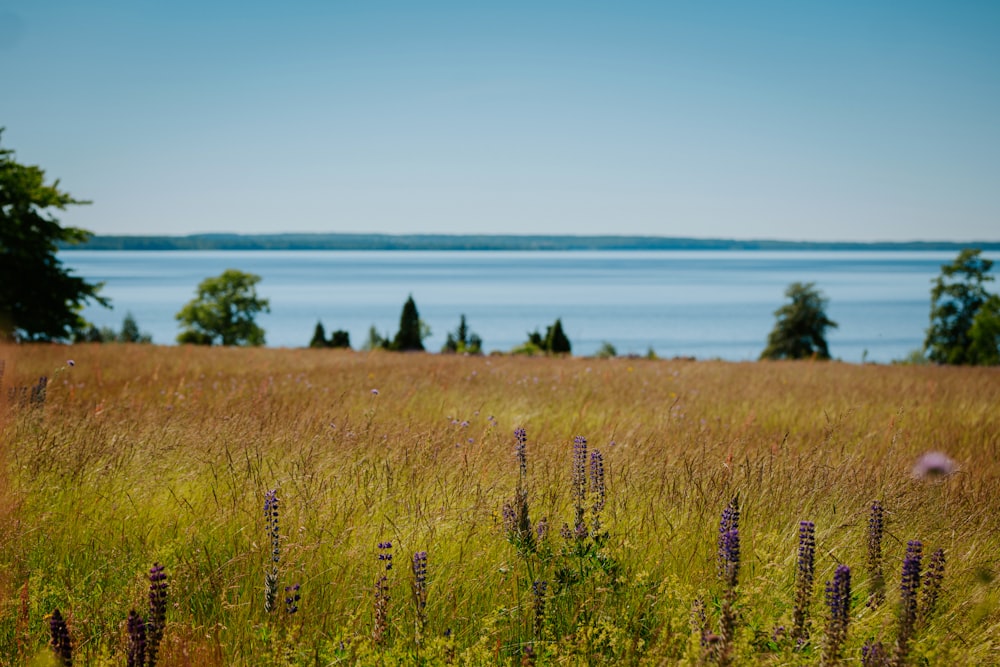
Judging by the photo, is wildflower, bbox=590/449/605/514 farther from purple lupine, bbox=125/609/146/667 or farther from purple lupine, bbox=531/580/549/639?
purple lupine, bbox=125/609/146/667

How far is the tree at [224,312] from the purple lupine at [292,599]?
6635 cm

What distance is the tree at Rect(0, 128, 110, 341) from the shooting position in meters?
21.8

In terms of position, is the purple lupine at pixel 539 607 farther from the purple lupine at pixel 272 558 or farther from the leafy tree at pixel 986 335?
the leafy tree at pixel 986 335

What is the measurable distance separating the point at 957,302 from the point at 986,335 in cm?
553

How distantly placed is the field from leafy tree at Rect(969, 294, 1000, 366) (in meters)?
48.7

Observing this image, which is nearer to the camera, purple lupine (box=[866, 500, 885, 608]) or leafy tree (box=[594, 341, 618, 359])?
purple lupine (box=[866, 500, 885, 608])

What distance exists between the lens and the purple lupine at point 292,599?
2.86m

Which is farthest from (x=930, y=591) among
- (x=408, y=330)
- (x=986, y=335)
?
(x=986, y=335)

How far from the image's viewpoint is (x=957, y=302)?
51.5m

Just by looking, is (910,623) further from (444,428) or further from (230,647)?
(444,428)

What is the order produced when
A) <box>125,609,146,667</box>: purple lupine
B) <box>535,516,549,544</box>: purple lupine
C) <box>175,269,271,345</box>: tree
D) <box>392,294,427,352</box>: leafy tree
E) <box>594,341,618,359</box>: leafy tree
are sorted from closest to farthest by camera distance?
<box>125,609,146,667</box>: purple lupine → <box>535,516,549,544</box>: purple lupine → <box>594,341,618,359</box>: leafy tree → <box>392,294,427,352</box>: leafy tree → <box>175,269,271,345</box>: tree

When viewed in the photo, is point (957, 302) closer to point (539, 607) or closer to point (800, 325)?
point (800, 325)

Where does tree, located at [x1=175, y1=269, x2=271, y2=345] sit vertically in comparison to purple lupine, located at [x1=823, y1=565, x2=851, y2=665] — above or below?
above

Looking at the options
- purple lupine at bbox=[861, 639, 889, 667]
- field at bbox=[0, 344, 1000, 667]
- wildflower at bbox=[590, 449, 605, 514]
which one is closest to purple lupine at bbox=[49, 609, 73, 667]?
field at bbox=[0, 344, 1000, 667]
